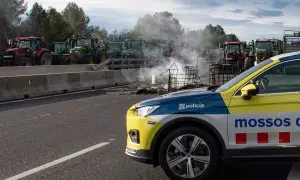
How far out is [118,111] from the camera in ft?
41.1

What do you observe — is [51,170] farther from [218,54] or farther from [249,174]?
[218,54]

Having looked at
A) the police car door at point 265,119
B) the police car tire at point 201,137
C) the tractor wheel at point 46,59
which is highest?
the tractor wheel at point 46,59

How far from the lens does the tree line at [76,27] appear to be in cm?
3416

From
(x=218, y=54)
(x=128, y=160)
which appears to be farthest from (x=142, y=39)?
(x=128, y=160)

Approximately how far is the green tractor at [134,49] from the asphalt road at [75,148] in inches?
895

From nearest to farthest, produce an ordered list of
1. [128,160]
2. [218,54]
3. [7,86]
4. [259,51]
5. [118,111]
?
[128,160] → [118,111] → [7,86] → [259,51] → [218,54]

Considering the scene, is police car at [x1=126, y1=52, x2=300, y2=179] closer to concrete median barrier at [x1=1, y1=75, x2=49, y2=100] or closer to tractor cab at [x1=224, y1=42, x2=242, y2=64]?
concrete median barrier at [x1=1, y1=75, x2=49, y2=100]

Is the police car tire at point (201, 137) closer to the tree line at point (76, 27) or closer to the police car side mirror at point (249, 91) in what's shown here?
the police car side mirror at point (249, 91)

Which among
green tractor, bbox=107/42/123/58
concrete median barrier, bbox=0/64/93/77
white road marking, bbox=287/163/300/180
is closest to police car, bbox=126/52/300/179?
white road marking, bbox=287/163/300/180

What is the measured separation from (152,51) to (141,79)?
950 cm

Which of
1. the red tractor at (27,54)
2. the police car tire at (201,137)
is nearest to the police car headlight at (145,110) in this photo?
the police car tire at (201,137)

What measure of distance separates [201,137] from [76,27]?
9815cm

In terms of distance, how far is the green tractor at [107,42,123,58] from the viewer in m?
36.5

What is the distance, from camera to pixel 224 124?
5.43 metres
